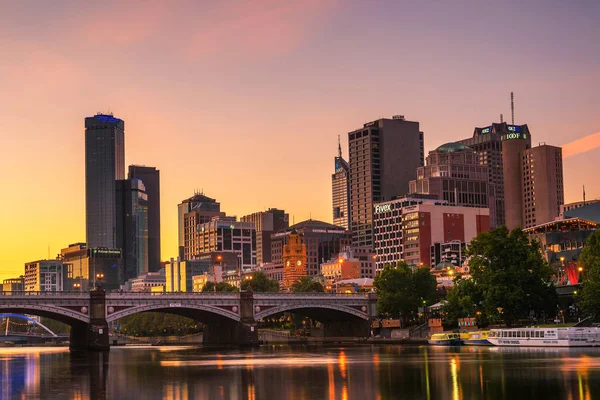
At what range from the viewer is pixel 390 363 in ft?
283

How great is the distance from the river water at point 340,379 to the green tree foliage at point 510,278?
38884 millimetres

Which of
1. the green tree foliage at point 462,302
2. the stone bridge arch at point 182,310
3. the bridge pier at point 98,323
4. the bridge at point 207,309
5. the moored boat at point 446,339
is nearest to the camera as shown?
the moored boat at point 446,339

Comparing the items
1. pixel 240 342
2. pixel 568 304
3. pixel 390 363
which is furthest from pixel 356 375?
pixel 240 342

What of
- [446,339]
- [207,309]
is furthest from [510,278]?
[207,309]

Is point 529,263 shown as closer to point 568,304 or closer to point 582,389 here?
point 568,304

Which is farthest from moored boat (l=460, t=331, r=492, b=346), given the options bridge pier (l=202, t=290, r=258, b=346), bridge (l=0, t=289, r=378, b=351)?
bridge (l=0, t=289, r=378, b=351)

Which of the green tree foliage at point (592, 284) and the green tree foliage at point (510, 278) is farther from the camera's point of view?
the green tree foliage at point (510, 278)

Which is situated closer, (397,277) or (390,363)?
(390,363)

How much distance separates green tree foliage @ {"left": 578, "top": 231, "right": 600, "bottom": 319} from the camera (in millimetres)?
118938

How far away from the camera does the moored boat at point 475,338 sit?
121m

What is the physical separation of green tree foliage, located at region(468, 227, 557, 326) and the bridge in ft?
148

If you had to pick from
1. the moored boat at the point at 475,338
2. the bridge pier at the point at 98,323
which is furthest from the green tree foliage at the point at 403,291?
the bridge pier at the point at 98,323

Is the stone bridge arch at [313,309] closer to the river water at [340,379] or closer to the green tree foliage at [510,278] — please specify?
the green tree foliage at [510,278]

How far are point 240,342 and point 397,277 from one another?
108 ft
